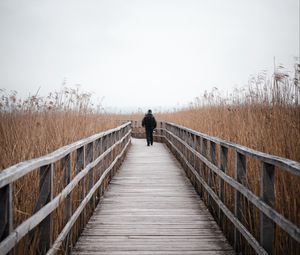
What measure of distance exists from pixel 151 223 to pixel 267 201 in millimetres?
2037

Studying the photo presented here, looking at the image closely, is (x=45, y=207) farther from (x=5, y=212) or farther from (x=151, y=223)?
(x=151, y=223)

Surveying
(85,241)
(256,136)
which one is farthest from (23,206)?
(256,136)

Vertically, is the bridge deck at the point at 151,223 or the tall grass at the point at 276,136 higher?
the tall grass at the point at 276,136

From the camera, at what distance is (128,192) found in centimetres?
605

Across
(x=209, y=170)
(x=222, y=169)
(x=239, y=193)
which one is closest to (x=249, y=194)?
(x=239, y=193)

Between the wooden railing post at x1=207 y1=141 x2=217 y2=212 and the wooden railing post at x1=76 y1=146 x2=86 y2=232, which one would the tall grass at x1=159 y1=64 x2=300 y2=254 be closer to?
the wooden railing post at x1=207 y1=141 x2=217 y2=212

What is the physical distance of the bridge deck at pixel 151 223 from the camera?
3.51 metres

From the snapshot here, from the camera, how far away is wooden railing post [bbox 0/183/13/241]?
1.77 metres

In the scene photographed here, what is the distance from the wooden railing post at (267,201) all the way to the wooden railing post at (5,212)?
69.8 inches

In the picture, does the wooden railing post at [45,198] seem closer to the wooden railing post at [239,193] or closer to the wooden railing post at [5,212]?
the wooden railing post at [5,212]

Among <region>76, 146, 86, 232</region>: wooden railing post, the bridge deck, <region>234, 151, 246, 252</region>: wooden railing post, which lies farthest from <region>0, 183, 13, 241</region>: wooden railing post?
<region>234, 151, 246, 252</region>: wooden railing post

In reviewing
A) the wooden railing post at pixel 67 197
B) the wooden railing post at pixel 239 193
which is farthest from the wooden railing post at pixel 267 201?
the wooden railing post at pixel 67 197

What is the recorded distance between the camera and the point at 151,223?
4.31m

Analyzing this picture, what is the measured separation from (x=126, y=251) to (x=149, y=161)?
6785mm
